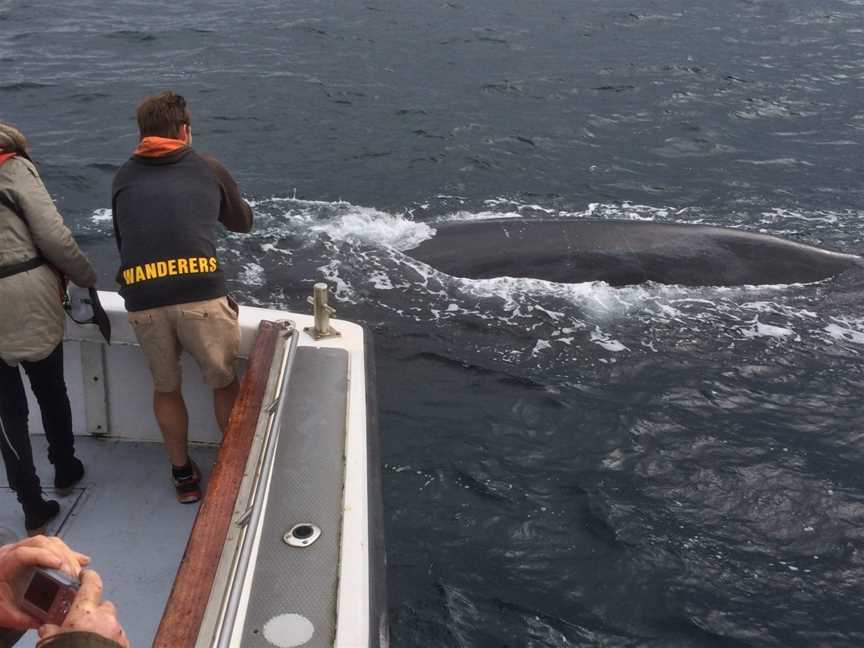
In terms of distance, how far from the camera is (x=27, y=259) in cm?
511

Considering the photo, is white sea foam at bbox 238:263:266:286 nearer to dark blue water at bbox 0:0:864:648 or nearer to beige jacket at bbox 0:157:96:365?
dark blue water at bbox 0:0:864:648

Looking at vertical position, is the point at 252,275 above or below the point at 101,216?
above

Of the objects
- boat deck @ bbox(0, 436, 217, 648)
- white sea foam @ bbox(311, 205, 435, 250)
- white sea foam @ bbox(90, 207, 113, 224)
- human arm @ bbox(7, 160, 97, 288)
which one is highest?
human arm @ bbox(7, 160, 97, 288)

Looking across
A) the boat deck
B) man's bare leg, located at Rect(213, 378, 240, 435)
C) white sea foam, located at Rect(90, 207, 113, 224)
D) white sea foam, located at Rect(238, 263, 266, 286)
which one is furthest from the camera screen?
white sea foam, located at Rect(90, 207, 113, 224)

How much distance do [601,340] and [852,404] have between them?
244 cm

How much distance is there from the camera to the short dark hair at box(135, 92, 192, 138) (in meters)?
5.17

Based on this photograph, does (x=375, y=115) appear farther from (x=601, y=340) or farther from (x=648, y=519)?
(x=648, y=519)

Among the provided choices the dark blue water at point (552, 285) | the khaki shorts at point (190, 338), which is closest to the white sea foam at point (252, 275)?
the dark blue water at point (552, 285)

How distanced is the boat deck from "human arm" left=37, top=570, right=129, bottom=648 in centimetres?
291

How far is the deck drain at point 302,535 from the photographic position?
12.9ft

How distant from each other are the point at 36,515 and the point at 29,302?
144 cm

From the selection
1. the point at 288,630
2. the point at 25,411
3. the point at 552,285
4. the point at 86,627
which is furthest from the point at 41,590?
the point at 552,285

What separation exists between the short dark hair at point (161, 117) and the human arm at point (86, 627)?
132 inches

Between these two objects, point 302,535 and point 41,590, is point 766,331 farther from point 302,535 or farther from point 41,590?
point 41,590
